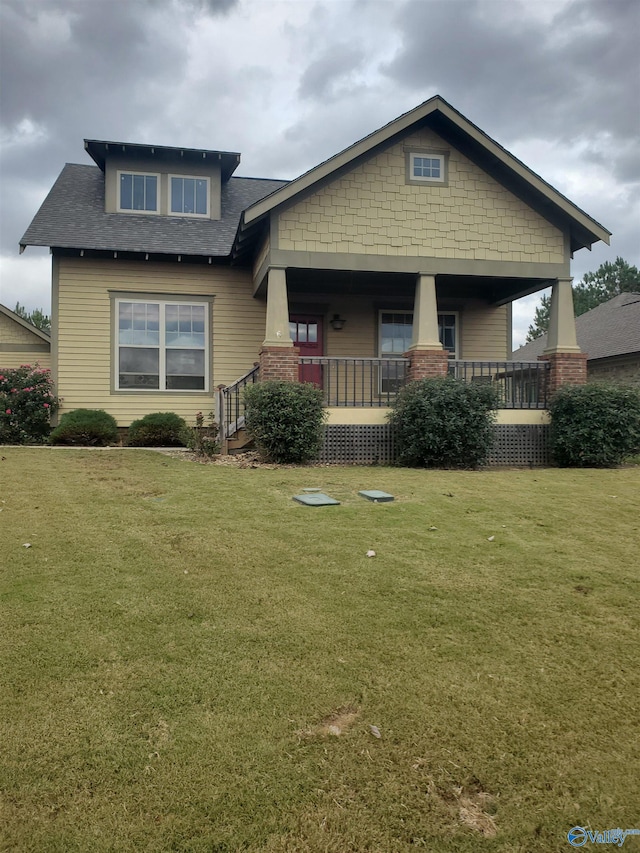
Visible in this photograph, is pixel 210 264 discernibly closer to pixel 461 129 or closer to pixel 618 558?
pixel 461 129

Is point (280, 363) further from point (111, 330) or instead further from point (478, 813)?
point (478, 813)

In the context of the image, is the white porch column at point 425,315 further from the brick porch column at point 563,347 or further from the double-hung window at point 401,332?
the double-hung window at point 401,332

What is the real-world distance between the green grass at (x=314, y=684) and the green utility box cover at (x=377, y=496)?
980 mm

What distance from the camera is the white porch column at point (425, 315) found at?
11266 millimetres

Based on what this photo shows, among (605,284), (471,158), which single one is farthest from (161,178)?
(605,284)

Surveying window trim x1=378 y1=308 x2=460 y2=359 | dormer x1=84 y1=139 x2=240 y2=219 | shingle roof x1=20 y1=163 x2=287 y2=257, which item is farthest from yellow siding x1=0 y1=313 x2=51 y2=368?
window trim x1=378 y1=308 x2=460 y2=359

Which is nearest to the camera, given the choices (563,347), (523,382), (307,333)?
(563,347)

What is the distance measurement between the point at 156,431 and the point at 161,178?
6569 mm

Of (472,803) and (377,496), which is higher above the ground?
(377,496)

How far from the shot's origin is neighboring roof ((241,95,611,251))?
10.6m

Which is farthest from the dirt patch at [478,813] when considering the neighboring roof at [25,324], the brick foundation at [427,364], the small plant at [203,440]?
the neighboring roof at [25,324]

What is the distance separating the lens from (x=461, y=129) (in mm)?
11195

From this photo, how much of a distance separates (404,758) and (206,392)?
1188cm

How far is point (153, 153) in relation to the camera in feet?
46.5
